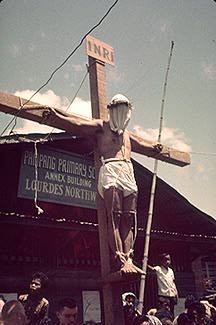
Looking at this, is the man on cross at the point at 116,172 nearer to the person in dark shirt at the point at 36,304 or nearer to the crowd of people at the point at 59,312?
the crowd of people at the point at 59,312

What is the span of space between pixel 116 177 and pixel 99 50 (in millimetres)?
1672

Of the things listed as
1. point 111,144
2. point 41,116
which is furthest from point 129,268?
point 41,116

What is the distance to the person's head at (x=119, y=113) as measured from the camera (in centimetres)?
400

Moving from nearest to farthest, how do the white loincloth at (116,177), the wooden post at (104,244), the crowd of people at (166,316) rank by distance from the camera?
the wooden post at (104,244) → the white loincloth at (116,177) → the crowd of people at (166,316)

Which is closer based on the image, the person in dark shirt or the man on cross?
the man on cross

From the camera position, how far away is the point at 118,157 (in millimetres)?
3906

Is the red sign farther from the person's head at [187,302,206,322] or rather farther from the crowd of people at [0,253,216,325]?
the person's head at [187,302,206,322]

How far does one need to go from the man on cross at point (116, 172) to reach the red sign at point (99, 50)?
74 centimetres

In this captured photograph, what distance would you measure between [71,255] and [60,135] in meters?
2.46

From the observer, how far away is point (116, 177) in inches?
147

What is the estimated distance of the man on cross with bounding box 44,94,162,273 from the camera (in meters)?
3.66

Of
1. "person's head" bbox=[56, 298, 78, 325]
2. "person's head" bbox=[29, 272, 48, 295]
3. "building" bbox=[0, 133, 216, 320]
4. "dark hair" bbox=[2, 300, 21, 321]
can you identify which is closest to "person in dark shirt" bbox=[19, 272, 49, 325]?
"person's head" bbox=[29, 272, 48, 295]

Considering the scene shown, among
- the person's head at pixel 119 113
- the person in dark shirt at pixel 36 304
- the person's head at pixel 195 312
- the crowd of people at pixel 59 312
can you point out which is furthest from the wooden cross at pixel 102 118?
the person's head at pixel 195 312

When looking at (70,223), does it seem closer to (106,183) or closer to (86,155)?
(86,155)
